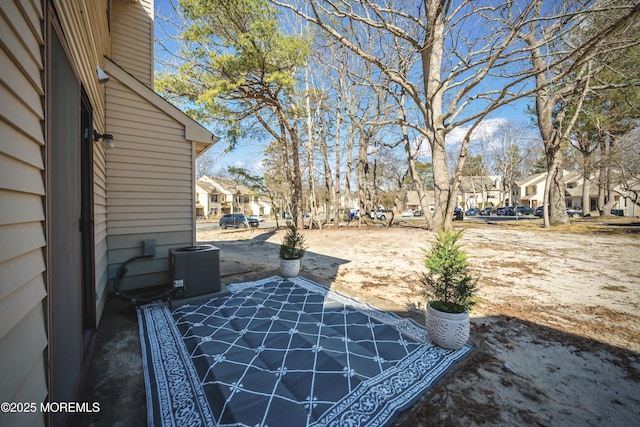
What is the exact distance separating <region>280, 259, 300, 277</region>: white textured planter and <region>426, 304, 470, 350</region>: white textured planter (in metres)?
3.01

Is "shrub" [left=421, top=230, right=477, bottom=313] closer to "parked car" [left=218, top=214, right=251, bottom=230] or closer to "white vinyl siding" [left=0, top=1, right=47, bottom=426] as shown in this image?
"white vinyl siding" [left=0, top=1, right=47, bottom=426]

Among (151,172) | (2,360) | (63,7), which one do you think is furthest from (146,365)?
(151,172)

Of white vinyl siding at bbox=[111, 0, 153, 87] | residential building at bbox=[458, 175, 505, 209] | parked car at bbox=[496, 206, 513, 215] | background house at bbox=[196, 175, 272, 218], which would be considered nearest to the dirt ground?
white vinyl siding at bbox=[111, 0, 153, 87]

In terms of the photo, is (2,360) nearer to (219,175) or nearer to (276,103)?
(276,103)

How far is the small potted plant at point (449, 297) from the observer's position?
95.3 inches

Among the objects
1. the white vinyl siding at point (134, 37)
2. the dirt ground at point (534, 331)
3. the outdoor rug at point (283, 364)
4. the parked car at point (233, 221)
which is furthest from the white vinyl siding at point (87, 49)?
the parked car at point (233, 221)

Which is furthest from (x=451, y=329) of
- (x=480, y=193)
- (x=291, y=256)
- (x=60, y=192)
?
(x=480, y=193)

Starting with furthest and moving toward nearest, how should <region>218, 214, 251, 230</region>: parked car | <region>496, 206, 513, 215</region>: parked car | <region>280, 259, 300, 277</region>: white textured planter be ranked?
1. <region>496, 206, 513, 215</region>: parked car
2. <region>218, 214, 251, 230</region>: parked car
3. <region>280, 259, 300, 277</region>: white textured planter

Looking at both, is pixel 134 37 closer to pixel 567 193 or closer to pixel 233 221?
pixel 233 221

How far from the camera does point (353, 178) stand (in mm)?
23953

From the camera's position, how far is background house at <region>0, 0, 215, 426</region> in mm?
1000

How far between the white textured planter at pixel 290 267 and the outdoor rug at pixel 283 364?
1390mm

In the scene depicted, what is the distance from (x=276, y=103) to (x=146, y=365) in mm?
12267

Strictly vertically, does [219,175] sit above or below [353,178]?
above
